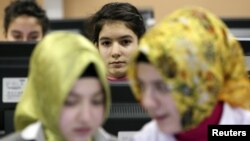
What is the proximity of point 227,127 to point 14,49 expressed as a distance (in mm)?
470

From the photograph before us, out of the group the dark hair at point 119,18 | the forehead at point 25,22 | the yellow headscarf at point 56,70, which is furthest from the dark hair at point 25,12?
the yellow headscarf at point 56,70

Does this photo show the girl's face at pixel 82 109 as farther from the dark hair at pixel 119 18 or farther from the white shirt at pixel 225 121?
the dark hair at pixel 119 18

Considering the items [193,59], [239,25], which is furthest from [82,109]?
[239,25]

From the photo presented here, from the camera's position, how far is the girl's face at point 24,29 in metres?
1.61

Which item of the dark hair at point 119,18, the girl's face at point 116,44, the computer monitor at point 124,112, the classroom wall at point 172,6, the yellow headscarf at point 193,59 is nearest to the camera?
the yellow headscarf at point 193,59

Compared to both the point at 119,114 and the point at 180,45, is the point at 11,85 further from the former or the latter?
the point at 180,45

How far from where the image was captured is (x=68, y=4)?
397cm

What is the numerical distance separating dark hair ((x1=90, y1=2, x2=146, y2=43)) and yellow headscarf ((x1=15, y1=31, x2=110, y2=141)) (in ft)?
1.89

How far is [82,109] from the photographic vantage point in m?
0.67

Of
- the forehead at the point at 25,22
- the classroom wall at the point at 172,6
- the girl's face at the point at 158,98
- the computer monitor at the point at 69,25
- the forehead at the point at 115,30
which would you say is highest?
the girl's face at the point at 158,98

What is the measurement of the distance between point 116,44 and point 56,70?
0.56 metres

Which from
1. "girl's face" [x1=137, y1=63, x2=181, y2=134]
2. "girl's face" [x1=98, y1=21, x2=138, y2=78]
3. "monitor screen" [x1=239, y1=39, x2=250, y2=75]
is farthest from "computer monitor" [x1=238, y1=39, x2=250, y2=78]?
"girl's face" [x1=137, y1=63, x2=181, y2=134]

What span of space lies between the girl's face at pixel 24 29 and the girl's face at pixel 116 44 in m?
0.41

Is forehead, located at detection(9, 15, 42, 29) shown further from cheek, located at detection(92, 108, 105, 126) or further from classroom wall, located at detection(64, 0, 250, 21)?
classroom wall, located at detection(64, 0, 250, 21)
